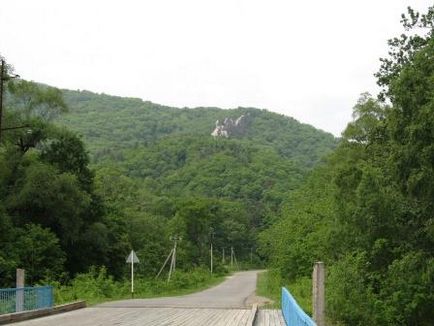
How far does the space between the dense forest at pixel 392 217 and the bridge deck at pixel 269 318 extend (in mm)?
2047

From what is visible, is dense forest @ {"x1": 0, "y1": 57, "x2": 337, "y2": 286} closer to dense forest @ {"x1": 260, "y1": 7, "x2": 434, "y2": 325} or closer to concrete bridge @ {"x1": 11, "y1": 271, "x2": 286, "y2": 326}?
concrete bridge @ {"x1": 11, "y1": 271, "x2": 286, "y2": 326}

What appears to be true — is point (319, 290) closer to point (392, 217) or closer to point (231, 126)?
point (392, 217)

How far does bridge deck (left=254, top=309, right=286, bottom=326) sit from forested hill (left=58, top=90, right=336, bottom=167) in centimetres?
9111

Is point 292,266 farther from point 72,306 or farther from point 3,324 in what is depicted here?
point 3,324

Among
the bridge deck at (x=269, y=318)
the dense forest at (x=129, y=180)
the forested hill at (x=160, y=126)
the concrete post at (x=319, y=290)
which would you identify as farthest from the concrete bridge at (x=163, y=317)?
the forested hill at (x=160, y=126)

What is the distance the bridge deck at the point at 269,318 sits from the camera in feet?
56.6

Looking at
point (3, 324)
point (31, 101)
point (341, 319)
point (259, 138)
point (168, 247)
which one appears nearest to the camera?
point (3, 324)

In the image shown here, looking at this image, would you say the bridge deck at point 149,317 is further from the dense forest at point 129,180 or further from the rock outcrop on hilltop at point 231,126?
the rock outcrop on hilltop at point 231,126

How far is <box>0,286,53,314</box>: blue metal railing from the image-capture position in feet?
60.2

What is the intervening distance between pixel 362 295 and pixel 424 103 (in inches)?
277

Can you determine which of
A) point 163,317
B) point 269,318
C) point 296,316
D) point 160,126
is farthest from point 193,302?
point 160,126

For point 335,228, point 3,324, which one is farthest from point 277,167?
point 3,324

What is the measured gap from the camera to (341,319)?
21312 mm

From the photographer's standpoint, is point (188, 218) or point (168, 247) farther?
point (188, 218)
